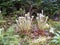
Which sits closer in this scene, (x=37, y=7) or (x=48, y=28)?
(x=48, y=28)

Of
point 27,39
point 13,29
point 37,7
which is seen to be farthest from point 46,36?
point 37,7

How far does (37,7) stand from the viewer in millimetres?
6145

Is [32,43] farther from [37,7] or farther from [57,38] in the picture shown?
[37,7]

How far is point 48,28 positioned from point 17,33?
2.70 feet

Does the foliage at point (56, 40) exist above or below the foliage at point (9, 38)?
below

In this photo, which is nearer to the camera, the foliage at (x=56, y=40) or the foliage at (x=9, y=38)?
the foliage at (x=9, y=38)

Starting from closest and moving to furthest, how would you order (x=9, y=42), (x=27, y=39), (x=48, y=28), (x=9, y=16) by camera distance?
(x=9, y=42), (x=27, y=39), (x=48, y=28), (x=9, y=16)

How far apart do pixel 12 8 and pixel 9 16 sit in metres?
0.29

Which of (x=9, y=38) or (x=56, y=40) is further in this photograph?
(x=56, y=40)

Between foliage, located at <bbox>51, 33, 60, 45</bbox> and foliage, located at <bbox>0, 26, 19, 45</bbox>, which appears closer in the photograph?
foliage, located at <bbox>0, 26, 19, 45</bbox>

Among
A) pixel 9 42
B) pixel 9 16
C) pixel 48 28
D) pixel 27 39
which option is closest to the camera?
pixel 9 42

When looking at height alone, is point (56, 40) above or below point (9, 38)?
below

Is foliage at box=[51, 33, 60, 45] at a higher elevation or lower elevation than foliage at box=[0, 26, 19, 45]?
lower

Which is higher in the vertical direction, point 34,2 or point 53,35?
point 34,2
